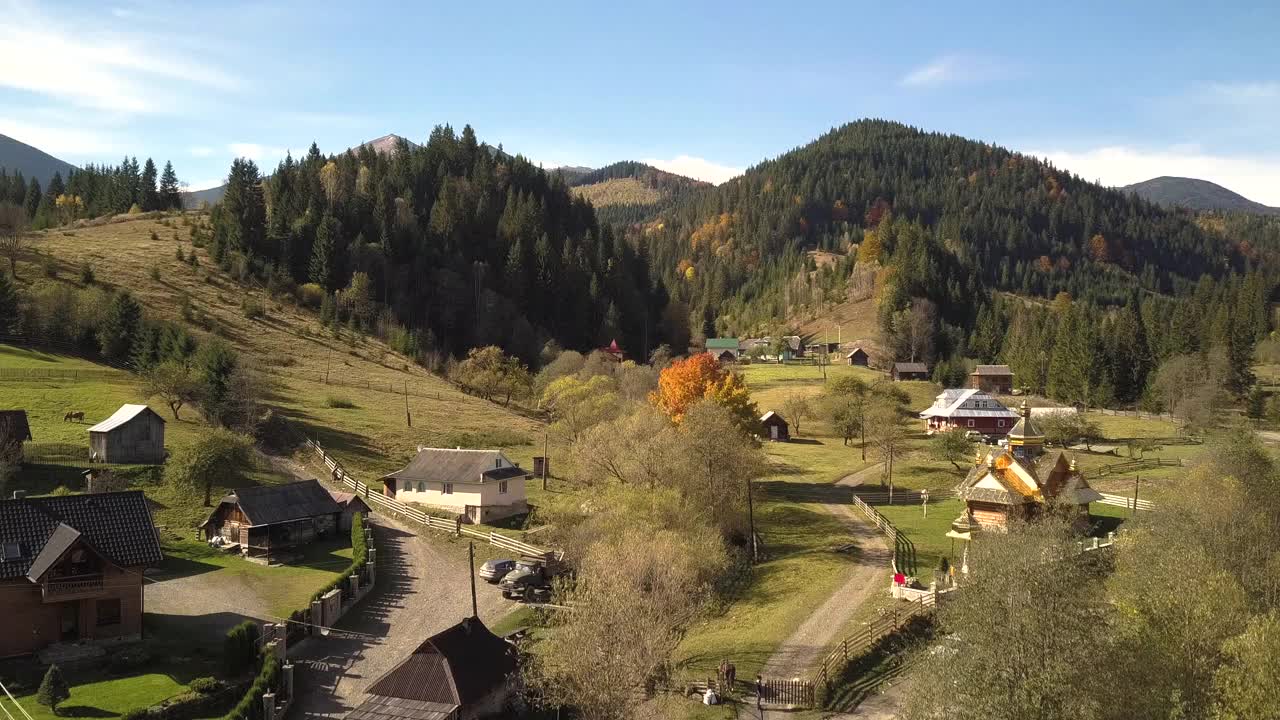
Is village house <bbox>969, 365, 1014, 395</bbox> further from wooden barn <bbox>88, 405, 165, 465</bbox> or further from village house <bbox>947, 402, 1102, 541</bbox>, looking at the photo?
wooden barn <bbox>88, 405, 165, 465</bbox>

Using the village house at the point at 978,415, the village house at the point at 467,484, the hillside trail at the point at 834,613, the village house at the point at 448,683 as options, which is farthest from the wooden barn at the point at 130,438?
the village house at the point at 978,415

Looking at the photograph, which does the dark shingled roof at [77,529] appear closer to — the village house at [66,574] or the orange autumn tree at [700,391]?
the village house at [66,574]

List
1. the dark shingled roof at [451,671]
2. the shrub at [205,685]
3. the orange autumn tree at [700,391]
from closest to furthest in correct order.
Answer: the dark shingled roof at [451,671] < the shrub at [205,685] < the orange autumn tree at [700,391]

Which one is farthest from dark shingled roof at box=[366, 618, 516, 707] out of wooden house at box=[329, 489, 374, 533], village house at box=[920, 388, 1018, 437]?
village house at box=[920, 388, 1018, 437]

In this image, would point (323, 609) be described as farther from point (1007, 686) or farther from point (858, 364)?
point (858, 364)

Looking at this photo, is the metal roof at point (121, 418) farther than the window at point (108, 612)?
Yes

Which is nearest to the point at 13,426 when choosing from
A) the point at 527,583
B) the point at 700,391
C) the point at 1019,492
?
the point at 527,583

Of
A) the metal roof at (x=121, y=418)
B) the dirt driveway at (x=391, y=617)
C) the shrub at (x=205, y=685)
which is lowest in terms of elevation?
the dirt driveway at (x=391, y=617)
